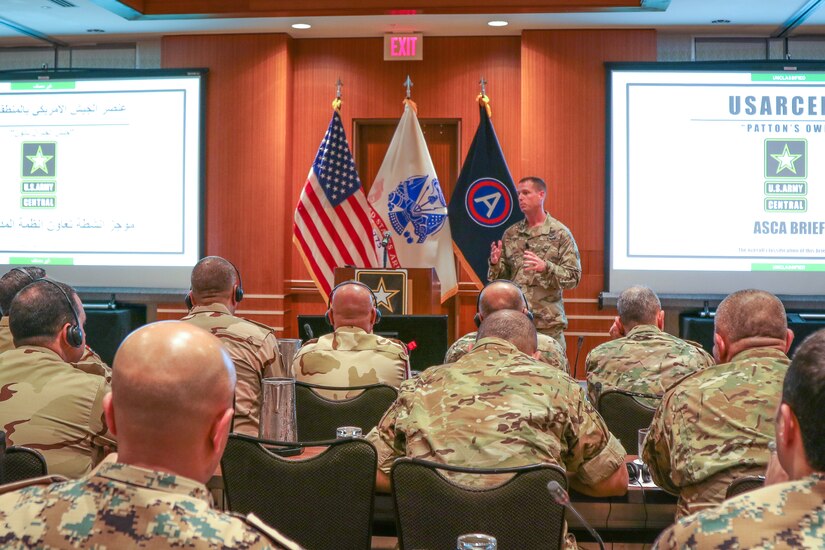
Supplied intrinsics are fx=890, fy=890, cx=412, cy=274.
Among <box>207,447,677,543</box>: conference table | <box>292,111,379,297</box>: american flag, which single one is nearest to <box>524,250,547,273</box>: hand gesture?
<box>292,111,379,297</box>: american flag

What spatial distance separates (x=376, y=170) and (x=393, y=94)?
27.8 inches

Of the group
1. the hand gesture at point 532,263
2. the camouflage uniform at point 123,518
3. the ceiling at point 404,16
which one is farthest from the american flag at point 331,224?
the camouflage uniform at point 123,518

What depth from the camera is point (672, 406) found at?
2357 mm

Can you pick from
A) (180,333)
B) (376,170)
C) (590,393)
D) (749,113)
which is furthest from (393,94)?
(180,333)

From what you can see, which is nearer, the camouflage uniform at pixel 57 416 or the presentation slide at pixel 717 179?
the camouflage uniform at pixel 57 416

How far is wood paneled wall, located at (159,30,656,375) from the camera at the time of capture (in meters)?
7.39

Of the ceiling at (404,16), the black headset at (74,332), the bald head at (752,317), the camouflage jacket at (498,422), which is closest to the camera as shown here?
the camouflage jacket at (498,422)

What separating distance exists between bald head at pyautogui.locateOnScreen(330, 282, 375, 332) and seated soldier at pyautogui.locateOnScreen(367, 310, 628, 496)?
1.29 m

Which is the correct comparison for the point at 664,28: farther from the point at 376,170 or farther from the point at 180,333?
the point at 180,333

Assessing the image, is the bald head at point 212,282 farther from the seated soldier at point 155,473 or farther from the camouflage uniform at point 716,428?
the seated soldier at point 155,473

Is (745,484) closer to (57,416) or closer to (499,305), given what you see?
(57,416)

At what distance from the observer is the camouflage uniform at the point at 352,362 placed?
11.1 ft

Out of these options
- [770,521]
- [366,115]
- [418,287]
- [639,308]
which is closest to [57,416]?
[770,521]

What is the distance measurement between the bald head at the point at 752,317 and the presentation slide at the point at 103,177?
5.89 metres
